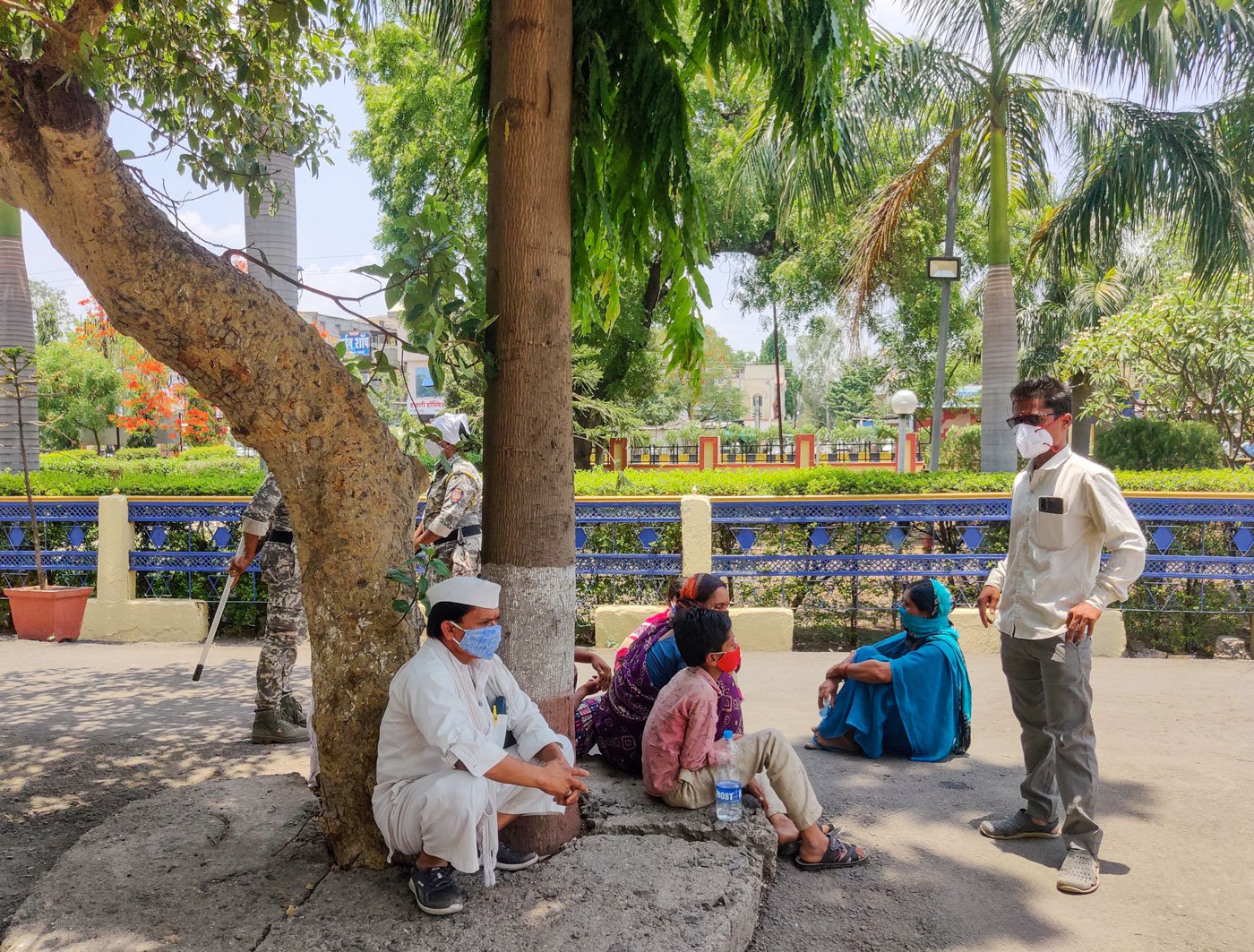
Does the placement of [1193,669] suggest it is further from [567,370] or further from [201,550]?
[201,550]

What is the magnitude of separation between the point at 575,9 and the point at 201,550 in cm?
665

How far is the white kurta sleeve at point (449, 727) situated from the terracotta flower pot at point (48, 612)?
708cm

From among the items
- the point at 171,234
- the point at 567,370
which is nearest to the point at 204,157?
Result: the point at 171,234

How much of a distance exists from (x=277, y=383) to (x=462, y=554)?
290 cm

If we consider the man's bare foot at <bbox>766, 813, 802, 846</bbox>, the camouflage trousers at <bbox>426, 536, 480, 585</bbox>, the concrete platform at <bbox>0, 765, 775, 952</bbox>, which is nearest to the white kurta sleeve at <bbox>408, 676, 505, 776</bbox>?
the concrete platform at <bbox>0, 765, 775, 952</bbox>

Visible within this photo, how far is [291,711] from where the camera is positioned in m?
5.58

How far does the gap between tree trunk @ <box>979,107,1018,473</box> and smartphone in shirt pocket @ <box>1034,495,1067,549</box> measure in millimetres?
7853

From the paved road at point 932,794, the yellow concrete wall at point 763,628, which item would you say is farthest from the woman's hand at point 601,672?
the yellow concrete wall at point 763,628

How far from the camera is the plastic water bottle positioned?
3680 mm

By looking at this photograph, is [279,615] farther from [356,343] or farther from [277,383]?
[356,343]

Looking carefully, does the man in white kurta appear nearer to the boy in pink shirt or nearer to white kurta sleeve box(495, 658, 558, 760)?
white kurta sleeve box(495, 658, 558, 760)

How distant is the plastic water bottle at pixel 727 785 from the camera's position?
12.1 ft

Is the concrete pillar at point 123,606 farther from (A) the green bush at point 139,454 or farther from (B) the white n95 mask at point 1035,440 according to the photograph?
(A) the green bush at point 139,454

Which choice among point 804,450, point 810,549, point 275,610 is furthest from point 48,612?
point 804,450
